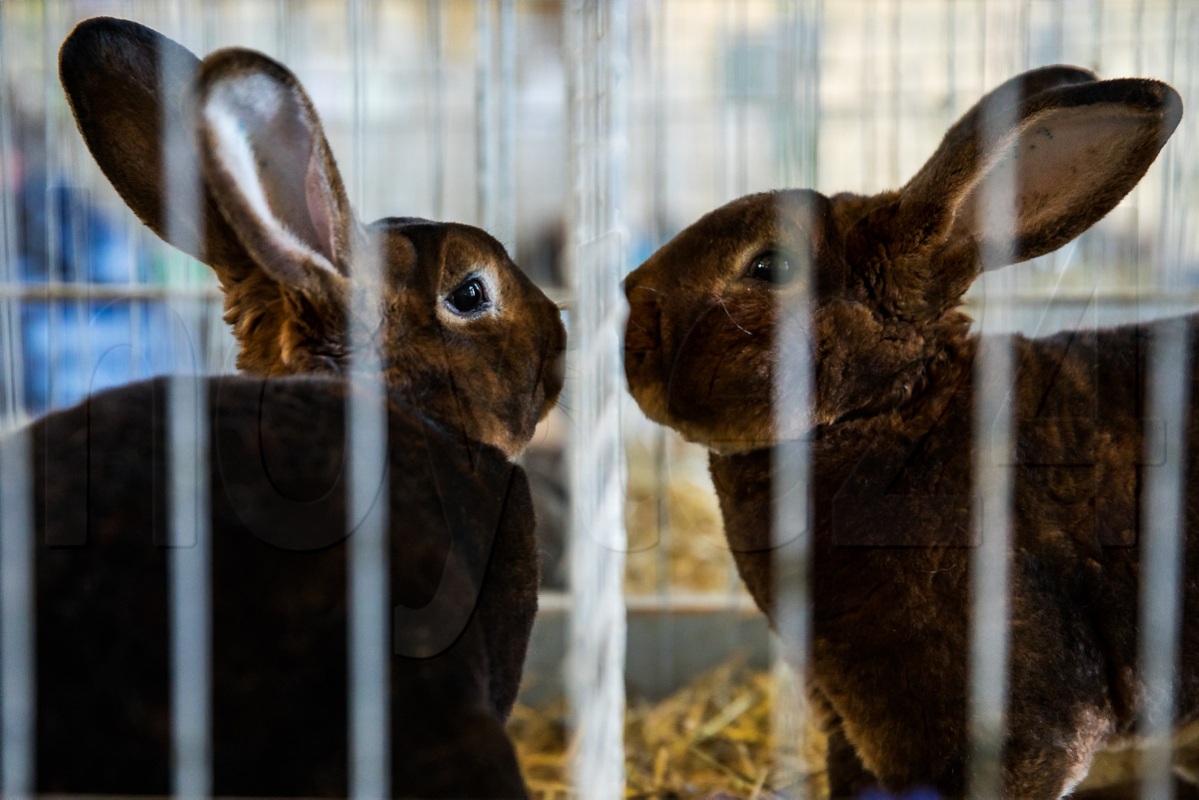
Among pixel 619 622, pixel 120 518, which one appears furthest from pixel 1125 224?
pixel 120 518

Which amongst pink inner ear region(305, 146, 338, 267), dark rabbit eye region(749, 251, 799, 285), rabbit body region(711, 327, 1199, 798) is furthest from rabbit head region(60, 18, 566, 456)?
rabbit body region(711, 327, 1199, 798)

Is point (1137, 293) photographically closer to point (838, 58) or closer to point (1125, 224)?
point (1125, 224)

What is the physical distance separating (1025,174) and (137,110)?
0.96m

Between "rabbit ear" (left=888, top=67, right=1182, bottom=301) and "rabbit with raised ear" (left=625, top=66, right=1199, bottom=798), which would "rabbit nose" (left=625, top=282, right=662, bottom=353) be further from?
"rabbit ear" (left=888, top=67, right=1182, bottom=301)

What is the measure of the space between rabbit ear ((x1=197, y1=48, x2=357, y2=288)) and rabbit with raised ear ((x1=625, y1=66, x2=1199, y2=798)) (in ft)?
1.35

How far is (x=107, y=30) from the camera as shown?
1.03 m

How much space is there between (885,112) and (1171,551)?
1729 mm

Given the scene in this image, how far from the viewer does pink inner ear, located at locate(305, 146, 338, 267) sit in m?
0.99

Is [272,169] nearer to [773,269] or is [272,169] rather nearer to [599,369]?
[599,369]

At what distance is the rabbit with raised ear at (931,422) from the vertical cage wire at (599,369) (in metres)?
0.06

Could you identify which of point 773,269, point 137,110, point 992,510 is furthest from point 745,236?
point 137,110

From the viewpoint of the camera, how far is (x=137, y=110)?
1089 mm

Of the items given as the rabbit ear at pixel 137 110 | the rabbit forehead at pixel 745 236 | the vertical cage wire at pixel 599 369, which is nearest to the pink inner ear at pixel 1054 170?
the rabbit forehead at pixel 745 236

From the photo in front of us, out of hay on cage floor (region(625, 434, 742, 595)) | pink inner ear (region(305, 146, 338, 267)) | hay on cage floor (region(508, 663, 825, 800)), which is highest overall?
pink inner ear (region(305, 146, 338, 267))
